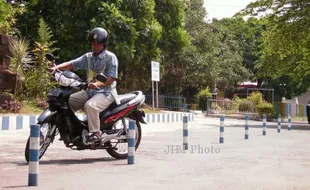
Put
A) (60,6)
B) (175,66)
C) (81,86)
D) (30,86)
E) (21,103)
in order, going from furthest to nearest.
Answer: (175,66) < (60,6) < (30,86) < (21,103) < (81,86)

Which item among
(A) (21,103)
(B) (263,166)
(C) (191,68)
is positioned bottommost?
(B) (263,166)

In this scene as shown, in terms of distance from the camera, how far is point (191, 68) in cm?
4203

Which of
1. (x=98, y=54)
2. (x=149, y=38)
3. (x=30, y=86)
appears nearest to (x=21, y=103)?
(x=30, y=86)

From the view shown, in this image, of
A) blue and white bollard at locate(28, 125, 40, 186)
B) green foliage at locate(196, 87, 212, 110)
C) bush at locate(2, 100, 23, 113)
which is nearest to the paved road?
blue and white bollard at locate(28, 125, 40, 186)

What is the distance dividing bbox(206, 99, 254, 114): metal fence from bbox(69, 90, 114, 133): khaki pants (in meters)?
30.2

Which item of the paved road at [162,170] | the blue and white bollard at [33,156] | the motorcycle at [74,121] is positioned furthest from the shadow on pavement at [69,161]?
the blue and white bollard at [33,156]

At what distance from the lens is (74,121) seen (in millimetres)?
7820

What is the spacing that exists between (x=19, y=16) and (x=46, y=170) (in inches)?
859

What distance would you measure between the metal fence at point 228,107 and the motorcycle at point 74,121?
29.5m

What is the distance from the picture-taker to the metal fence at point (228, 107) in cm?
3738

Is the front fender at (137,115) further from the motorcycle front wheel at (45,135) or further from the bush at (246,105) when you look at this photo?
the bush at (246,105)

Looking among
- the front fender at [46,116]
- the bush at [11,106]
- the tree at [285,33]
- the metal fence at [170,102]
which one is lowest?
the front fender at [46,116]

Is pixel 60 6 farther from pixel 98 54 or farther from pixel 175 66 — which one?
pixel 98 54

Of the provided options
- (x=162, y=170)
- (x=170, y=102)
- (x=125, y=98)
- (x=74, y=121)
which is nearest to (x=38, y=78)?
(x=125, y=98)
